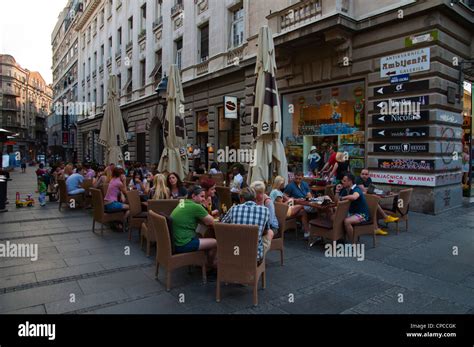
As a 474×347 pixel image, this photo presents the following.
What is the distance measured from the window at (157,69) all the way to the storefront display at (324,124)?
12.0 meters

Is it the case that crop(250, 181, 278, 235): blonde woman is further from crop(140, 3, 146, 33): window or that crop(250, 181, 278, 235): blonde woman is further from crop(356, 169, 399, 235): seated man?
crop(140, 3, 146, 33): window

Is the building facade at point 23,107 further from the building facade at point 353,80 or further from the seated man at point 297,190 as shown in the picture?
the seated man at point 297,190

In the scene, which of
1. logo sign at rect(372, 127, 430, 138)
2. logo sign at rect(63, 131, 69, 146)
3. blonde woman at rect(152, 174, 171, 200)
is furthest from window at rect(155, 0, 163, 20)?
logo sign at rect(63, 131, 69, 146)

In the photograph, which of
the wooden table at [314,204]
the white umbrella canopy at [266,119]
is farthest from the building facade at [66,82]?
the wooden table at [314,204]

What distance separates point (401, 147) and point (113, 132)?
1035 centimetres

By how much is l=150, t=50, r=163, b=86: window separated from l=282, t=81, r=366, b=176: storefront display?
39.5 feet

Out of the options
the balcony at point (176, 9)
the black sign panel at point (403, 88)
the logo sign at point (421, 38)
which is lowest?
the black sign panel at point (403, 88)

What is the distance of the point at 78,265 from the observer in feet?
17.5

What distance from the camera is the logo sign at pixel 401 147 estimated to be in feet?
30.8

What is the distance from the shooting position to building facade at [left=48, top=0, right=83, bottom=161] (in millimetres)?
46638

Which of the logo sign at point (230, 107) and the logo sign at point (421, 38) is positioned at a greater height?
the logo sign at point (421, 38)

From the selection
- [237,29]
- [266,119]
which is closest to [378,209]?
[266,119]
